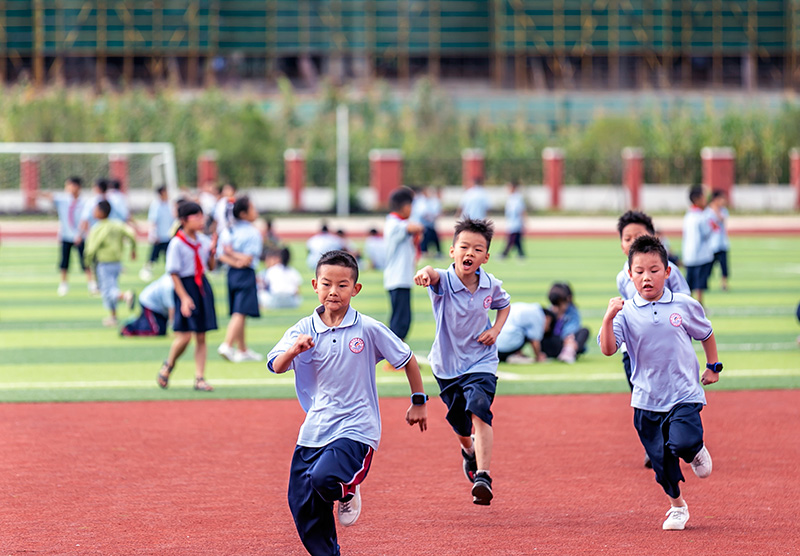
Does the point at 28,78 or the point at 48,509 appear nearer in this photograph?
the point at 48,509

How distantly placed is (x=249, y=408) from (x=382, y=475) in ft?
8.62

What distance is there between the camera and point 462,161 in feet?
174

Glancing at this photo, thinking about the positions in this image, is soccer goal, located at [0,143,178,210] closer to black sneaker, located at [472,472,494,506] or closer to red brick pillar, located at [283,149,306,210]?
red brick pillar, located at [283,149,306,210]

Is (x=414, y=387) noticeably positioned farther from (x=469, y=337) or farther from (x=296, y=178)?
(x=296, y=178)

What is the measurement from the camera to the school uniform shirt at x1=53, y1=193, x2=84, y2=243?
1931 cm

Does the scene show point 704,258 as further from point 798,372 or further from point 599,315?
point 798,372

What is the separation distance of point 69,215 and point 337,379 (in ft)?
48.5

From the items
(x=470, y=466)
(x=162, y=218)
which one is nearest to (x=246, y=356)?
(x=470, y=466)

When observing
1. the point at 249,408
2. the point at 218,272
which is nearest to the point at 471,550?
the point at 249,408

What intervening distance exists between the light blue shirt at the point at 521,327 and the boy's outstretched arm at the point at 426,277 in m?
5.24

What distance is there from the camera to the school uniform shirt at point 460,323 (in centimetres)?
706

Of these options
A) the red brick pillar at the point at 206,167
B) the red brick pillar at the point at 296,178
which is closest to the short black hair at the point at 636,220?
the red brick pillar at the point at 296,178

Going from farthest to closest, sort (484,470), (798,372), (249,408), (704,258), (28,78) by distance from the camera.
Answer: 1. (28,78)
2. (704,258)
3. (798,372)
4. (249,408)
5. (484,470)

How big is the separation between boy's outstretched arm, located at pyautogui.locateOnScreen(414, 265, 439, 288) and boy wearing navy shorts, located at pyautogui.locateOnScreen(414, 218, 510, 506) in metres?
0.01
